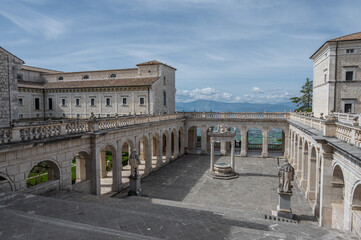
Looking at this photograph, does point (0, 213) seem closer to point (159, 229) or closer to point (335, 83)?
point (159, 229)

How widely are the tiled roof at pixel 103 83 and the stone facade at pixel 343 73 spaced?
2125 centimetres

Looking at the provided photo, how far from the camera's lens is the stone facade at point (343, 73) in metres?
28.3

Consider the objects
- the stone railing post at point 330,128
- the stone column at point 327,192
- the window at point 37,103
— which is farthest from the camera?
the window at point 37,103

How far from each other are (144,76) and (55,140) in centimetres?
2550

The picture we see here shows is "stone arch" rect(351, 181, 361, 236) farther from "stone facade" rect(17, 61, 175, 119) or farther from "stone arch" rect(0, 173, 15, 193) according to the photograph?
"stone facade" rect(17, 61, 175, 119)

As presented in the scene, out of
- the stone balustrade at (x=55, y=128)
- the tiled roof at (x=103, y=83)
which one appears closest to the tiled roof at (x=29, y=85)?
the tiled roof at (x=103, y=83)

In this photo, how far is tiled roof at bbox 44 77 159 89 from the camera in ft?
116

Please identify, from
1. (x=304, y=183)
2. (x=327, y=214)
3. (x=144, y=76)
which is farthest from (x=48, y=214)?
(x=144, y=76)

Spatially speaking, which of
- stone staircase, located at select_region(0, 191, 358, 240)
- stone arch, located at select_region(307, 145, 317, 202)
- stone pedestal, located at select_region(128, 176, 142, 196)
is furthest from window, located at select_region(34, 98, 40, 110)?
stone arch, located at select_region(307, 145, 317, 202)

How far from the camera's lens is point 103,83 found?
3778 cm

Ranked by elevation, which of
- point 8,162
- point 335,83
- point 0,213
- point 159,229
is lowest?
point 159,229

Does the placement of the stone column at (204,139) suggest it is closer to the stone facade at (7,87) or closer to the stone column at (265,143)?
the stone column at (265,143)

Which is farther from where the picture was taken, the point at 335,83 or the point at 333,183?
the point at 335,83

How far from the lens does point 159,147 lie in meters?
29.0
